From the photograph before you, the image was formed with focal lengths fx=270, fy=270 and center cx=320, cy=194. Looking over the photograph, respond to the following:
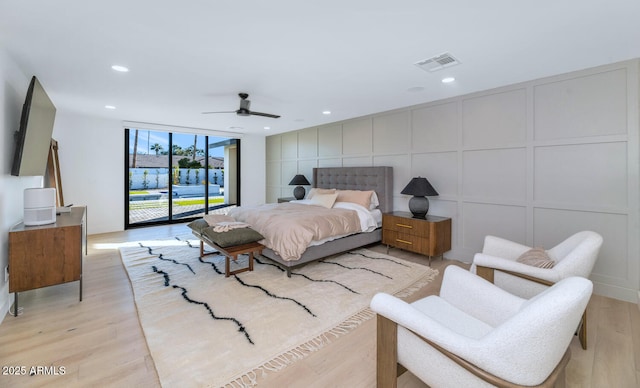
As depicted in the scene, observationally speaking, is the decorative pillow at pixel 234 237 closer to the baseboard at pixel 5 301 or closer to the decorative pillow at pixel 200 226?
the decorative pillow at pixel 200 226

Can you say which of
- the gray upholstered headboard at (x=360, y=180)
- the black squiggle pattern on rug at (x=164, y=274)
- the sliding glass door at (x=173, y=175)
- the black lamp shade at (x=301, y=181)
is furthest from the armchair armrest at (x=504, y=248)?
the sliding glass door at (x=173, y=175)

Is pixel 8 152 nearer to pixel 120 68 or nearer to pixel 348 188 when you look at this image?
pixel 120 68

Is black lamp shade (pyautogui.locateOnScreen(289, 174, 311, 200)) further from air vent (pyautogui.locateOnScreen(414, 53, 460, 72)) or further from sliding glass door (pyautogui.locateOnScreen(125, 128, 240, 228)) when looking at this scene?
air vent (pyautogui.locateOnScreen(414, 53, 460, 72))

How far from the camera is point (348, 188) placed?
5.50 metres

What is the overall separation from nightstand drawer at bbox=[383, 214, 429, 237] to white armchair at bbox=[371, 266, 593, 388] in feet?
7.33

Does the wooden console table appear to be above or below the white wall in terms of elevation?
below

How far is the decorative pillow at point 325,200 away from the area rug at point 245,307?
3.53 ft

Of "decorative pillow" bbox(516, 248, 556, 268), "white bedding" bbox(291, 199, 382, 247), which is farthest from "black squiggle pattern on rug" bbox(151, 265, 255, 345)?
"decorative pillow" bbox(516, 248, 556, 268)

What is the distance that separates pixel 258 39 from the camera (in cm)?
237

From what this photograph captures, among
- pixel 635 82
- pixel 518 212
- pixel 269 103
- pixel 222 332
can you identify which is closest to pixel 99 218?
pixel 269 103

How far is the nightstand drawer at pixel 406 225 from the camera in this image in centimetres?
386

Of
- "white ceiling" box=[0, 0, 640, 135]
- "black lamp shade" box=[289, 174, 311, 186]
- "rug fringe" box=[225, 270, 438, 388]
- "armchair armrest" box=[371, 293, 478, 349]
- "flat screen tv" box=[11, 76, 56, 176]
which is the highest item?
"white ceiling" box=[0, 0, 640, 135]

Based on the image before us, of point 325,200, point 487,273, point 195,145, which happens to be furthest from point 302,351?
point 195,145

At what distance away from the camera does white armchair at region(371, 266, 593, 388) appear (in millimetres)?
1042
